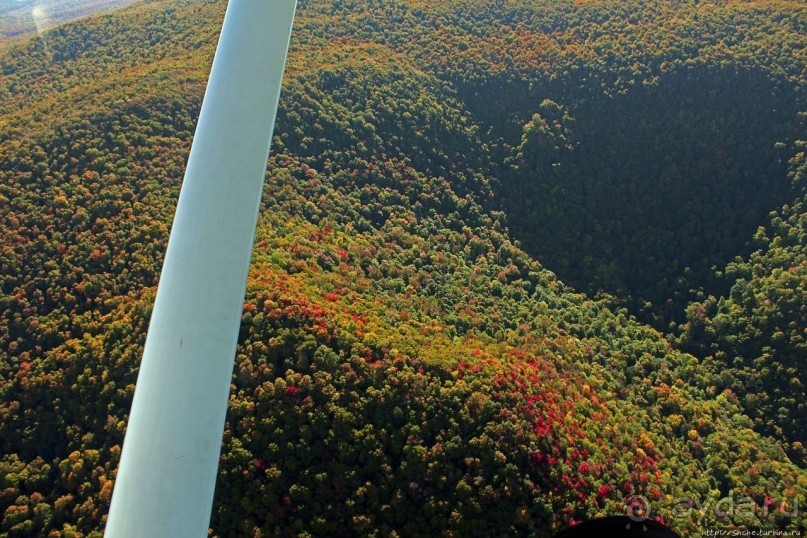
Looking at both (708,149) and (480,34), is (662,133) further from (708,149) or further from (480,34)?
(480,34)

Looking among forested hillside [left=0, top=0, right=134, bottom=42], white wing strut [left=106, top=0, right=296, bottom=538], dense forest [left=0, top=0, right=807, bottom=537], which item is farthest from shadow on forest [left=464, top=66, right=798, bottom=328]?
forested hillside [left=0, top=0, right=134, bottom=42]

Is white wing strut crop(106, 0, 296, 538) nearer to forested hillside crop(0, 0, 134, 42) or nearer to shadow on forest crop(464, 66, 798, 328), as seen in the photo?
shadow on forest crop(464, 66, 798, 328)

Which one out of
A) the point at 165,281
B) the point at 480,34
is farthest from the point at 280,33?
the point at 480,34

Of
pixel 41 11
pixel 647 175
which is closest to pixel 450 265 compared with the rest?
pixel 647 175

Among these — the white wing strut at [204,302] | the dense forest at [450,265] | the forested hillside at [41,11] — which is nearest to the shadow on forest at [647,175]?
the dense forest at [450,265]

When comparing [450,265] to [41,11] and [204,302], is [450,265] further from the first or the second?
[41,11]
